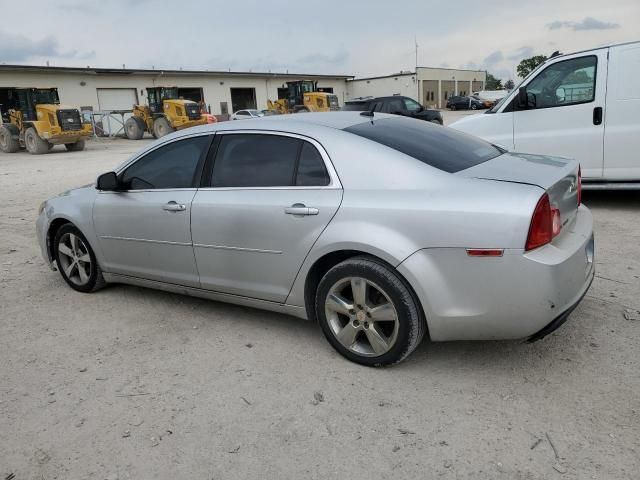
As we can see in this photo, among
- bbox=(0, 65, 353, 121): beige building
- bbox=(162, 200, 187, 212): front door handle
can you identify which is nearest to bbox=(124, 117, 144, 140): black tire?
bbox=(0, 65, 353, 121): beige building

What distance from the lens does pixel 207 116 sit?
29.7 metres

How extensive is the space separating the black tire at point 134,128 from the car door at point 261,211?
28.4m

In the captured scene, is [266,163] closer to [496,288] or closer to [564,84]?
[496,288]

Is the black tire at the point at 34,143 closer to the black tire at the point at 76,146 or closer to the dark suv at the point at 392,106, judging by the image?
the black tire at the point at 76,146

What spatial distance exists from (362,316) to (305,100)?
105 feet

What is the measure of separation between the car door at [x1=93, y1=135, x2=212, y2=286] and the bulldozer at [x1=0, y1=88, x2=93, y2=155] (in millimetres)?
21202

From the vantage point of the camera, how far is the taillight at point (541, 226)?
269 centimetres

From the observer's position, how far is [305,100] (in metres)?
33.8

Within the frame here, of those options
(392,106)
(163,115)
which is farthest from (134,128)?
(392,106)

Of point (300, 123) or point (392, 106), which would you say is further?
point (392, 106)

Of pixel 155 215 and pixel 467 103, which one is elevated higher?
pixel 467 103

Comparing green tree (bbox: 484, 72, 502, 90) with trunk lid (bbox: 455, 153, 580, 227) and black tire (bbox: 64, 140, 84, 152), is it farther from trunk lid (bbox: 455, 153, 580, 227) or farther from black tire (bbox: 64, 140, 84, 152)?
trunk lid (bbox: 455, 153, 580, 227)

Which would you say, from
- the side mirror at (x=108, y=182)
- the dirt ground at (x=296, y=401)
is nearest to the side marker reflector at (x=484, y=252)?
the dirt ground at (x=296, y=401)

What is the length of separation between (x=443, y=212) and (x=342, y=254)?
70 cm
